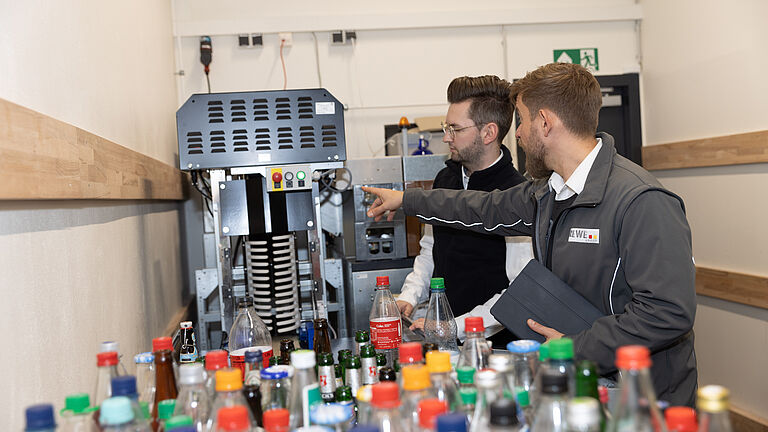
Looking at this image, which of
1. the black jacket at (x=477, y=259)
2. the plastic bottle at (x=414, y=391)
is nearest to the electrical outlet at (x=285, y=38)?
the black jacket at (x=477, y=259)

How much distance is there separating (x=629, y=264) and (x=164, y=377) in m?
1.11

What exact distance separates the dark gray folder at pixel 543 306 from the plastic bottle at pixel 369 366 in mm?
521

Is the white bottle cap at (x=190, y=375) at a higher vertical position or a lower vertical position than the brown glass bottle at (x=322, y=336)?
higher

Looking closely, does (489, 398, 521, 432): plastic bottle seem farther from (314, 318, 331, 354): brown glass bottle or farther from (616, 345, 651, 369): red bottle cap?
(314, 318, 331, 354): brown glass bottle

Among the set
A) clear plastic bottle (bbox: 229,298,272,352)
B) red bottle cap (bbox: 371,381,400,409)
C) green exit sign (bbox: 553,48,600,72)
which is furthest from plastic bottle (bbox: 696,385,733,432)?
green exit sign (bbox: 553,48,600,72)

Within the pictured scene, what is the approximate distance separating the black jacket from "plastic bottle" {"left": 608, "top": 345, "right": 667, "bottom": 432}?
1813 mm

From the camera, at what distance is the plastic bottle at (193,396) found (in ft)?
3.62

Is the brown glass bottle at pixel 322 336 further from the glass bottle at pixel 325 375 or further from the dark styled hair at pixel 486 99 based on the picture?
the dark styled hair at pixel 486 99

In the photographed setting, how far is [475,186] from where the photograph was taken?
2.79m

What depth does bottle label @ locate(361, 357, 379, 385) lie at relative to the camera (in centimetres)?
141

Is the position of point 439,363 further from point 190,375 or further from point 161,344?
point 161,344

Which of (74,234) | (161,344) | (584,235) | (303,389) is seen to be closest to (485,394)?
(303,389)

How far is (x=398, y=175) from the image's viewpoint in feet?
11.8

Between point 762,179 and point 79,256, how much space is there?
3201 mm
